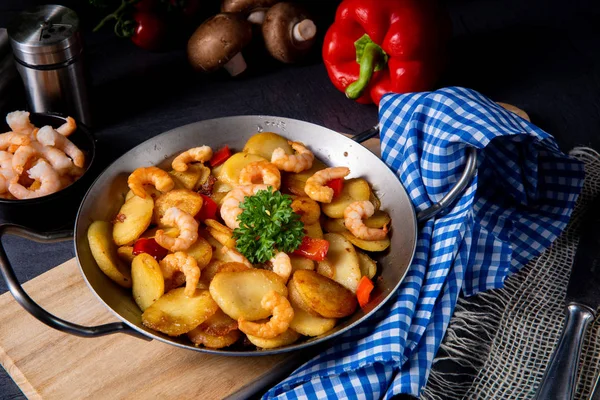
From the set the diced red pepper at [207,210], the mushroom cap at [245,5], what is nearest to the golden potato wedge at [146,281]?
the diced red pepper at [207,210]

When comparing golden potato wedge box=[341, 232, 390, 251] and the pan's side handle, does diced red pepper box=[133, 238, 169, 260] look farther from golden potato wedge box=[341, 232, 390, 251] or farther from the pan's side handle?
the pan's side handle

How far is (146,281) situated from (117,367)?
0.23m

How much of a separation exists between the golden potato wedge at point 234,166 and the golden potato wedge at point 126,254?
364 mm

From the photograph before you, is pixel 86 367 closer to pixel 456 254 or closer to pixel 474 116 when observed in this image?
pixel 456 254

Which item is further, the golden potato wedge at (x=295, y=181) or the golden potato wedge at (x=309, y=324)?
the golden potato wedge at (x=295, y=181)

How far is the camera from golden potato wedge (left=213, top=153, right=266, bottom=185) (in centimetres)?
203

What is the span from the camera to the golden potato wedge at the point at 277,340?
162 centimetres

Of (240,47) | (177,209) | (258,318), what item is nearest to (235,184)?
(177,209)

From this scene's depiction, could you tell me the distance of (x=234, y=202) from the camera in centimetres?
188

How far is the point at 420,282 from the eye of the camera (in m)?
1.87

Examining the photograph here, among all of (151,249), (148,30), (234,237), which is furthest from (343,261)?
(148,30)

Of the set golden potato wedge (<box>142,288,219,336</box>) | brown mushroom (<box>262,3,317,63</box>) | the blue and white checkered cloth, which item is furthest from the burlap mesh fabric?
brown mushroom (<box>262,3,317,63</box>)

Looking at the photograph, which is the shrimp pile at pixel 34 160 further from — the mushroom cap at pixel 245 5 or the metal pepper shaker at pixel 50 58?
the mushroom cap at pixel 245 5

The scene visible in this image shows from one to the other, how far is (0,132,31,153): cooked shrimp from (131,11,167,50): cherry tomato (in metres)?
0.94
